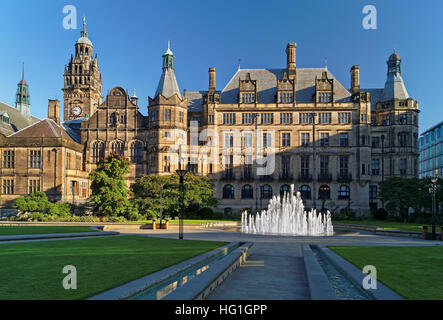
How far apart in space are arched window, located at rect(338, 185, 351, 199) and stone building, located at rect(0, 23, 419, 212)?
0.49 feet

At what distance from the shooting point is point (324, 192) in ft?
207

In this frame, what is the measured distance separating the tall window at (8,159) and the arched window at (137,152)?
17.1 meters

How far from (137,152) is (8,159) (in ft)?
60.6

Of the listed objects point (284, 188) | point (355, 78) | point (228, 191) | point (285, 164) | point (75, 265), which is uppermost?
point (355, 78)

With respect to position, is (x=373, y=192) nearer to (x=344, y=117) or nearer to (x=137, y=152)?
(x=344, y=117)

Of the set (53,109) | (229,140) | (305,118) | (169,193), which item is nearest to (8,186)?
(53,109)

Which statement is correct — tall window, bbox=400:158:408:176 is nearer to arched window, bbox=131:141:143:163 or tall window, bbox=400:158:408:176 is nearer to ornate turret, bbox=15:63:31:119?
arched window, bbox=131:141:143:163

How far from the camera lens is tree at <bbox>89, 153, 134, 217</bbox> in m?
44.9

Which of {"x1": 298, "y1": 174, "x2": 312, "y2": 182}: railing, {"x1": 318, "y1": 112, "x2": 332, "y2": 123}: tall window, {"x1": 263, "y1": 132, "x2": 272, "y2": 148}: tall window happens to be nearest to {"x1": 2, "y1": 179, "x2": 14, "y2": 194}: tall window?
{"x1": 263, "y1": 132, "x2": 272, "y2": 148}: tall window

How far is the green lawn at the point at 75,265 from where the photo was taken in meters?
9.85

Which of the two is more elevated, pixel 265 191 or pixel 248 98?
pixel 248 98

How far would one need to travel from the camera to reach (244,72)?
69.3 meters

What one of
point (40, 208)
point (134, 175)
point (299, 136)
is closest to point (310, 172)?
point (299, 136)
